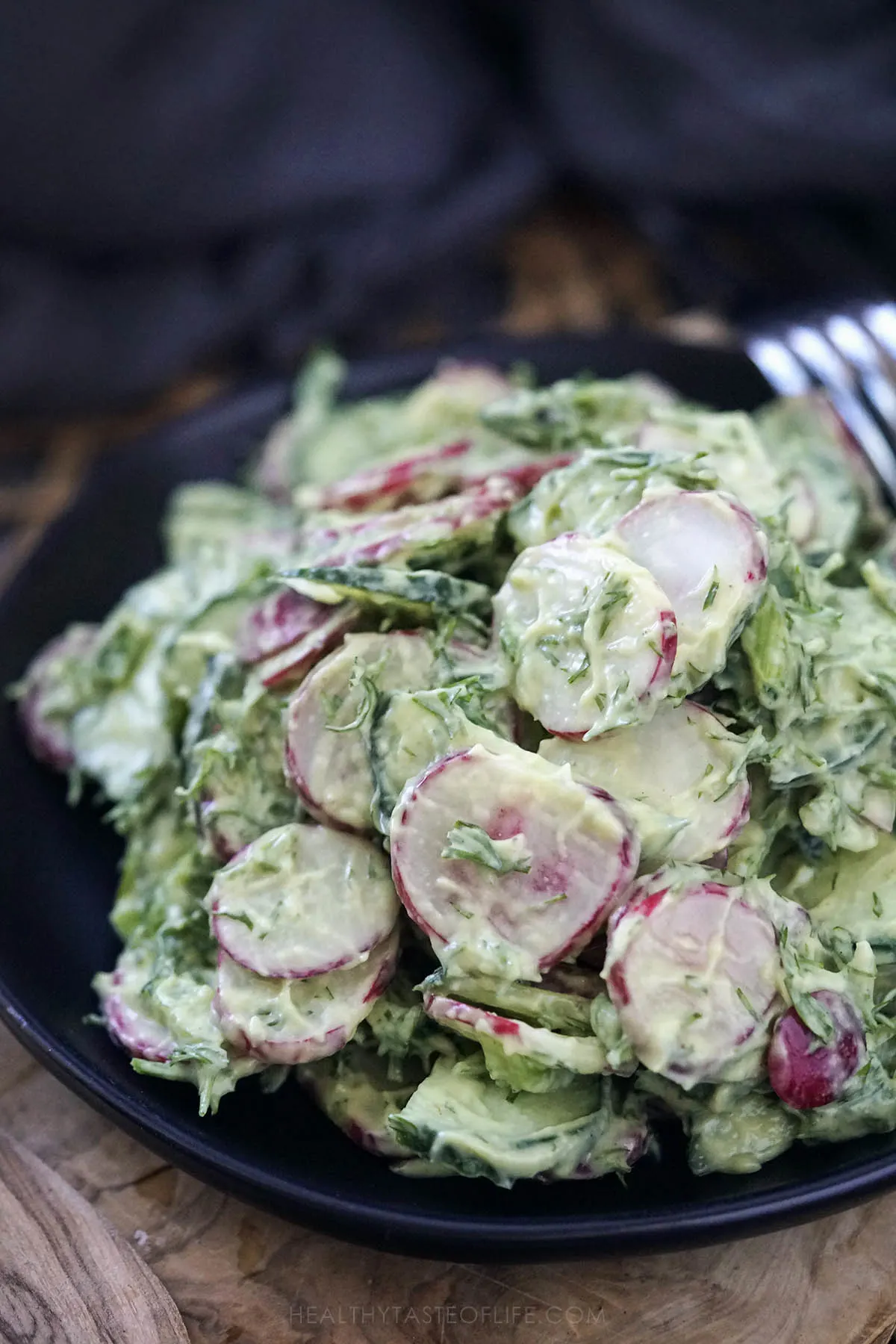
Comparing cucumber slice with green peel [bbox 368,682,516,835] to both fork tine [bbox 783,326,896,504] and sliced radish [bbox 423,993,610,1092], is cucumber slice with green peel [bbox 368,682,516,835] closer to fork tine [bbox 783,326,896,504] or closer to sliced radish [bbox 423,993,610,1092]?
sliced radish [bbox 423,993,610,1092]

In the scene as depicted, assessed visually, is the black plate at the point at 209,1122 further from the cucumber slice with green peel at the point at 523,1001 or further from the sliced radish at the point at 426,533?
the sliced radish at the point at 426,533

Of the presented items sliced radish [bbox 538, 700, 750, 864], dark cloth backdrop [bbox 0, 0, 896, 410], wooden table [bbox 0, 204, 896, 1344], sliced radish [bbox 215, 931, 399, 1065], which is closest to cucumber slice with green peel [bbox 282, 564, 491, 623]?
sliced radish [bbox 538, 700, 750, 864]

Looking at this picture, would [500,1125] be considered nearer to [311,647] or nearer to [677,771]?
[677,771]

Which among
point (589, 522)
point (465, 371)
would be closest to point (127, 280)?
point (465, 371)

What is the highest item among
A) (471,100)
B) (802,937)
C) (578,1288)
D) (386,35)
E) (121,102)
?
(121,102)

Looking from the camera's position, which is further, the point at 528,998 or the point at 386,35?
the point at 386,35

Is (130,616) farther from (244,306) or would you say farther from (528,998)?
(244,306)
